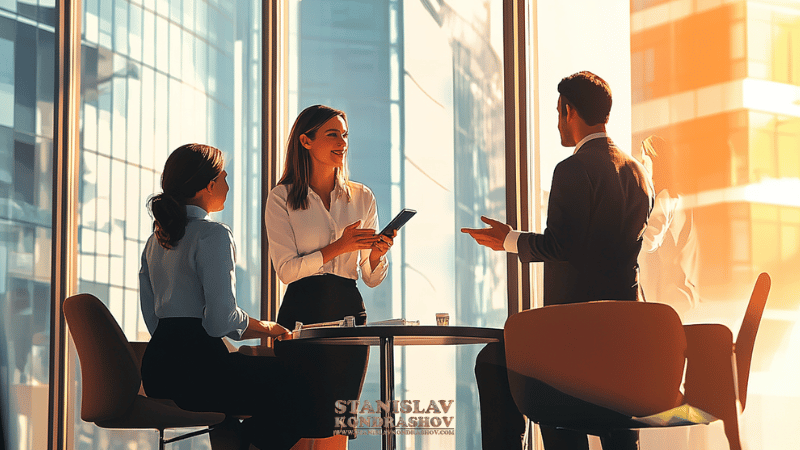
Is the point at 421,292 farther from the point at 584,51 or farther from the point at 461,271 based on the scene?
the point at 584,51

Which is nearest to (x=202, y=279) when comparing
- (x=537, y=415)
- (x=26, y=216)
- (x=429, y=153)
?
(x=537, y=415)

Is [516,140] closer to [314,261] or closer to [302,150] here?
[302,150]

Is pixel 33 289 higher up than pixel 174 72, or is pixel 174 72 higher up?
pixel 174 72

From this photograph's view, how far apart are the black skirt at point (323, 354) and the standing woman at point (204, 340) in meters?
0.07

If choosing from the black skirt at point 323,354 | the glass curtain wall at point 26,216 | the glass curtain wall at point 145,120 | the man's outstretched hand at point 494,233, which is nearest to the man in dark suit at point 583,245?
the man's outstretched hand at point 494,233

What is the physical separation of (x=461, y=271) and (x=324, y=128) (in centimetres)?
126

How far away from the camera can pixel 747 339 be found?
82.7 inches

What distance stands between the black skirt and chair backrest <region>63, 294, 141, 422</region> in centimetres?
52

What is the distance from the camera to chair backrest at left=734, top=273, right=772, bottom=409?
208 centimetres

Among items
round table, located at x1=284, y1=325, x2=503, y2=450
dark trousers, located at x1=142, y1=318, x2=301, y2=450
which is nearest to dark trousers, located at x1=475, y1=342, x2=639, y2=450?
round table, located at x1=284, y1=325, x2=503, y2=450

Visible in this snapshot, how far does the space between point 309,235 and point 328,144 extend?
0.36 meters

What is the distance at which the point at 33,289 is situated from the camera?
4738 mm

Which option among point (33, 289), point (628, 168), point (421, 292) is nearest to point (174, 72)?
point (33, 289)

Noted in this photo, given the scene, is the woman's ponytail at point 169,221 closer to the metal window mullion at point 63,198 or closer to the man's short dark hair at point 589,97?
the man's short dark hair at point 589,97
